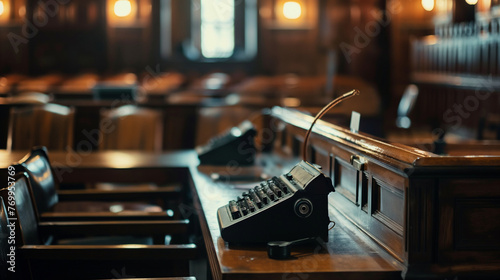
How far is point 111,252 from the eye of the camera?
2.14 meters

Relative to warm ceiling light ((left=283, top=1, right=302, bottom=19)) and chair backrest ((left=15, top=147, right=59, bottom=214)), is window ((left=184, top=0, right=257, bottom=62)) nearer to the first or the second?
warm ceiling light ((left=283, top=1, right=302, bottom=19))

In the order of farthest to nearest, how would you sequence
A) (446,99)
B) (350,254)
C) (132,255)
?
(446,99)
(132,255)
(350,254)

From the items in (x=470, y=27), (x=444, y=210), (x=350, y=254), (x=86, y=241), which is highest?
(x=470, y=27)

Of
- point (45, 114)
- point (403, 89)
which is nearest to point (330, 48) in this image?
point (403, 89)

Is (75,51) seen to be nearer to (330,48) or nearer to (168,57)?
(168,57)

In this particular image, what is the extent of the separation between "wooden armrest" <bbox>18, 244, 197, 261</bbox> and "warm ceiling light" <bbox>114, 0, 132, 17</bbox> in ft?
40.8

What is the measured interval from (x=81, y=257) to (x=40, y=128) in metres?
2.20

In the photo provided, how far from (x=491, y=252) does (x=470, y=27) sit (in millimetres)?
7640

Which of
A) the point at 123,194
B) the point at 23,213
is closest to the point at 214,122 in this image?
the point at 123,194

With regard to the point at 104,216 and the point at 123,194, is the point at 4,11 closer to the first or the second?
the point at 123,194

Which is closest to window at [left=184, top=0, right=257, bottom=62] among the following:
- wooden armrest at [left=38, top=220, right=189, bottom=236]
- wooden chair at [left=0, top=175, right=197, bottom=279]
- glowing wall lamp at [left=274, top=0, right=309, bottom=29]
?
glowing wall lamp at [left=274, top=0, right=309, bottom=29]

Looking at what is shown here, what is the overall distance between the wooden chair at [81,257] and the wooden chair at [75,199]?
10.1 inches

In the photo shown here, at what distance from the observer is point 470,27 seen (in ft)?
28.3

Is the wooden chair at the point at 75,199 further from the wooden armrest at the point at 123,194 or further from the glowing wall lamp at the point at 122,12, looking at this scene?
the glowing wall lamp at the point at 122,12
